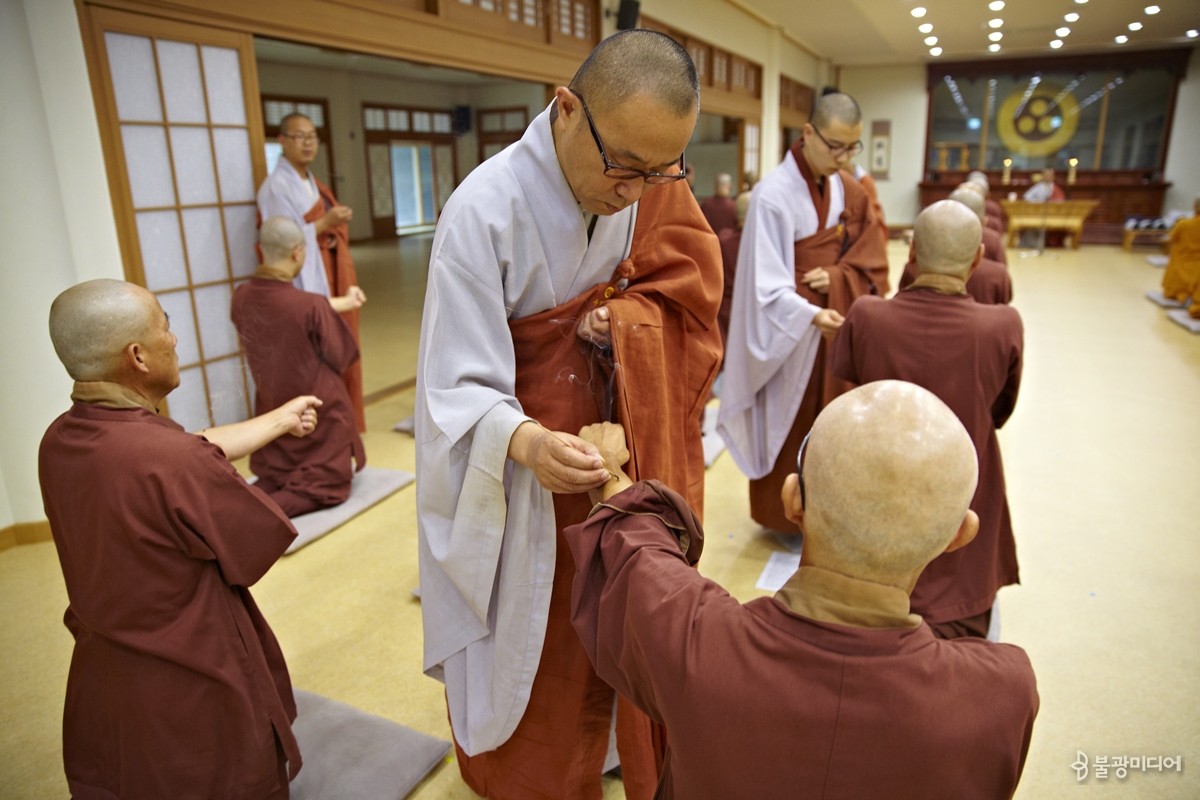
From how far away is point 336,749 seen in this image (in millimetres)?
2178

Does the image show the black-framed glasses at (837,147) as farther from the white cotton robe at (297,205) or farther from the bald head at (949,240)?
the white cotton robe at (297,205)

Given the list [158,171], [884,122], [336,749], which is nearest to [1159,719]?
[336,749]

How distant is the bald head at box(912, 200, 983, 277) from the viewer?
7.15 ft

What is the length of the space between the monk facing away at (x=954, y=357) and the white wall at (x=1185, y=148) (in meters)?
15.8

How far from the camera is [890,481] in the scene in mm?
880

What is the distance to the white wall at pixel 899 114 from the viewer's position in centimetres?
1664

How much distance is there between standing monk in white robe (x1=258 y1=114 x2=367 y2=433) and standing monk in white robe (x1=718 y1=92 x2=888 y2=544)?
2059mm

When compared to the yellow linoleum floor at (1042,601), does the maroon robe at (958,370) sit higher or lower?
higher

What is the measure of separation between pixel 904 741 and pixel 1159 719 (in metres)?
1.96

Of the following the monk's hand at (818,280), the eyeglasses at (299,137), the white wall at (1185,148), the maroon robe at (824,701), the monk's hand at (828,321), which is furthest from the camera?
the white wall at (1185,148)

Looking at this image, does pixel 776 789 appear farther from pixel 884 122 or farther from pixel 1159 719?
pixel 884 122

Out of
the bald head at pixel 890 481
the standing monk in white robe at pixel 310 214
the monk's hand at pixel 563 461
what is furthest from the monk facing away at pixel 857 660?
the standing monk in white robe at pixel 310 214

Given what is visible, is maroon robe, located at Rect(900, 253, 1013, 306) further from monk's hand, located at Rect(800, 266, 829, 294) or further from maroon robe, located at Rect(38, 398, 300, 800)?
maroon robe, located at Rect(38, 398, 300, 800)

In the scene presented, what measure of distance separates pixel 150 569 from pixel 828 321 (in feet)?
7.35
